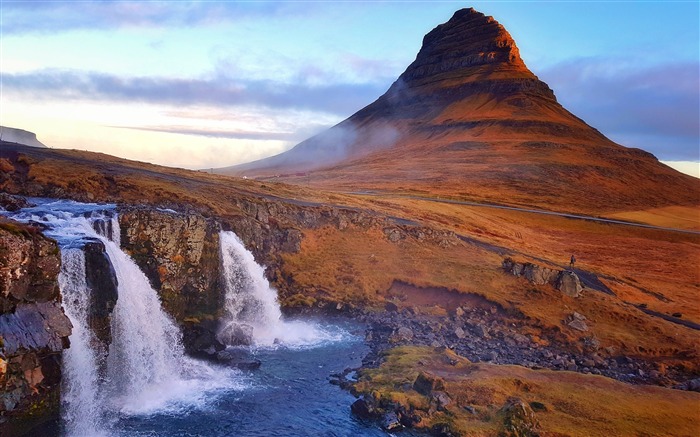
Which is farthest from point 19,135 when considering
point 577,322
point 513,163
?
point 577,322

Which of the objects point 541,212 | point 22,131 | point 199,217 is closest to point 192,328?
point 199,217

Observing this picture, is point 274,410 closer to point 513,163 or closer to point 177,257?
point 177,257

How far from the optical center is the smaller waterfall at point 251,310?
3931 centimetres

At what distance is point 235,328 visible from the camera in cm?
3875

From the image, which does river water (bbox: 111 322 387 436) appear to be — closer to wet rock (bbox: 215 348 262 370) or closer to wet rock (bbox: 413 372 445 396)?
wet rock (bbox: 215 348 262 370)

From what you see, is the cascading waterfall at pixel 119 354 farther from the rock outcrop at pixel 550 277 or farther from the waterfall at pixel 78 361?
the rock outcrop at pixel 550 277

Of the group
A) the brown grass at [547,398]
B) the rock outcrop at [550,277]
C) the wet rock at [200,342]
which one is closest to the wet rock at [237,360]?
the wet rock at [200,342]

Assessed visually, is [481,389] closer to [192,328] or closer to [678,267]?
[192,328]

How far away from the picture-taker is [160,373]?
30875 millimetres

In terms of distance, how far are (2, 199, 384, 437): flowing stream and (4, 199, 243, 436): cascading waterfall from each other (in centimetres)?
6

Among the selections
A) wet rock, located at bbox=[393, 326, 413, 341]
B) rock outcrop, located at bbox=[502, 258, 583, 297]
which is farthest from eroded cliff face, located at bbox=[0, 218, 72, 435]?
rock outcrop, located at bbox=[502, 258, 583, 297]

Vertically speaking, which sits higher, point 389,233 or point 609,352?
point 389,233

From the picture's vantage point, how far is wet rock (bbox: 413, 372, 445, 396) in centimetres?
2959

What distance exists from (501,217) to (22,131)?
145 metres
